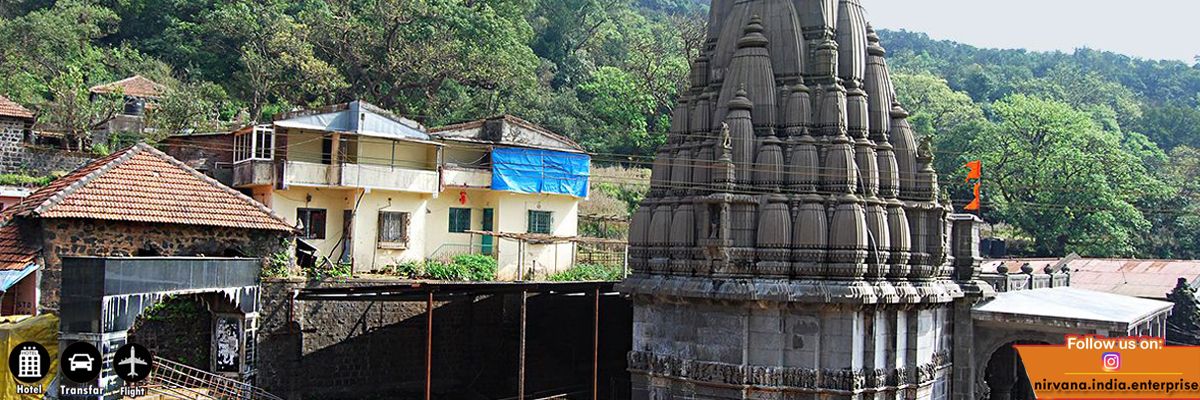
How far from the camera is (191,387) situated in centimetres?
1967

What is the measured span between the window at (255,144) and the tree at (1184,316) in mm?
26622

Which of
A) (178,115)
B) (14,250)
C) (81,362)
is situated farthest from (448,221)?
(81,362)

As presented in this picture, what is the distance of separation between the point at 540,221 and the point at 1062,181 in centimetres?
2566

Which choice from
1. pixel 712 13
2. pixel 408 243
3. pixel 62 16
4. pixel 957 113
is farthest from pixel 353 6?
pixel 957 113

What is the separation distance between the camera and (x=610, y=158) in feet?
159

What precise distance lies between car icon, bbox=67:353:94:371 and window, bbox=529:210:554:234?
19.7m

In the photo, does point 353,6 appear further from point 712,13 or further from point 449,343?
point 712,13

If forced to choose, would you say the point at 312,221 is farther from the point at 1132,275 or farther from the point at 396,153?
the point at 1132,275

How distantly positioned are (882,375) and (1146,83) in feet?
373

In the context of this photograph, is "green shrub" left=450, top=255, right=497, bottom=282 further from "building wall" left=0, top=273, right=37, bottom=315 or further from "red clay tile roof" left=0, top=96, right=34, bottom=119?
"red clay tile roof" left=0, top=96, right=34, bottom=119

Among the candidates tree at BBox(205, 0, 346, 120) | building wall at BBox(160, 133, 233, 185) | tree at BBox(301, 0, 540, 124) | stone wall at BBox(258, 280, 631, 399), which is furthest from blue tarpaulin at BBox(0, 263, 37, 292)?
tree at BBox(301, 0, 540, 124)

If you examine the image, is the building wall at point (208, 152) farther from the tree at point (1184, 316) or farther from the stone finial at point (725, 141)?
the tree at point (1184, 316)

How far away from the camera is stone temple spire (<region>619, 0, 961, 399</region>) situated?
17641 mm

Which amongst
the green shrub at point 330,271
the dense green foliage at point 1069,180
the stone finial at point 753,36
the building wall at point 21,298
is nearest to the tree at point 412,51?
the green shrub at point 330,271
